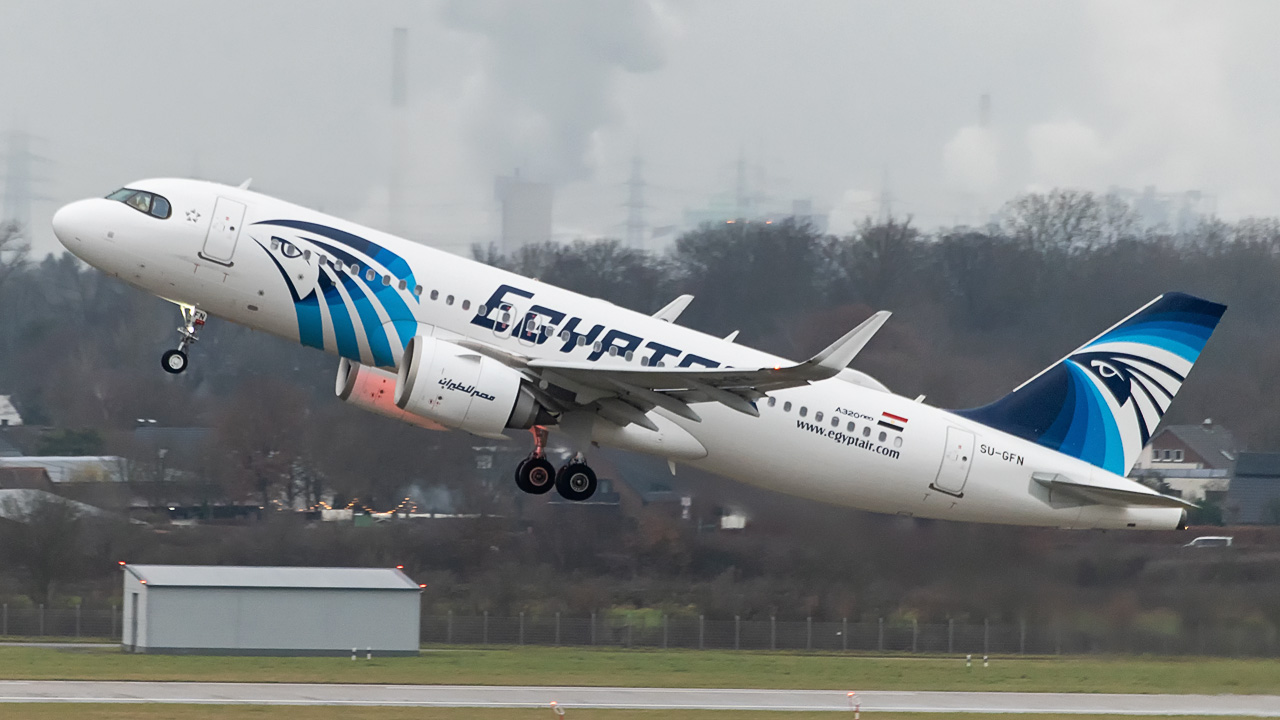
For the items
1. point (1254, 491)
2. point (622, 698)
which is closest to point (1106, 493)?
point (622, 698)

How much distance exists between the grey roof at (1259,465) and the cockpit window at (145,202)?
113 ft

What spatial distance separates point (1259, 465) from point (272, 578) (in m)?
29.0

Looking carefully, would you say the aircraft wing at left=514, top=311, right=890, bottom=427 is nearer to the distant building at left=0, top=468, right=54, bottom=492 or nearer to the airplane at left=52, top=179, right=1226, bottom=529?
the airplane at left=52, top=179, right=1226, bottom=529

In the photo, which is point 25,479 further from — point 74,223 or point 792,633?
point 74,223

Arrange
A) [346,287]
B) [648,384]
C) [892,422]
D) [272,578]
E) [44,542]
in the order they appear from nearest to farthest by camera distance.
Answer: [648,384] < [346,287] < [892,422] < [272,578] < [44,542]

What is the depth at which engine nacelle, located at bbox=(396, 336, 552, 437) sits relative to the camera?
26.0 m

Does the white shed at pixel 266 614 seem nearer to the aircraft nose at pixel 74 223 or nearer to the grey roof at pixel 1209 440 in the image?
the aircraft nose at pixel 74 223

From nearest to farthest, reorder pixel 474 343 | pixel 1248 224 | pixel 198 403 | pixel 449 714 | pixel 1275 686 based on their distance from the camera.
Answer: pixel 474 343 → pixel 449 714 → pixel 1275 686 → pixel 198 403 → pixel 1248 224

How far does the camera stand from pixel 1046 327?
196 feet

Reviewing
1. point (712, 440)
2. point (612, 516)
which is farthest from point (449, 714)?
point (612, 516)

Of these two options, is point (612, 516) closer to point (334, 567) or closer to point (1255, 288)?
point (334, 567)

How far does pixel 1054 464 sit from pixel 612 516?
16589mm

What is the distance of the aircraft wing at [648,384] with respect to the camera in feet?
81.9

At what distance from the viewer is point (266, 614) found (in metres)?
42.6
